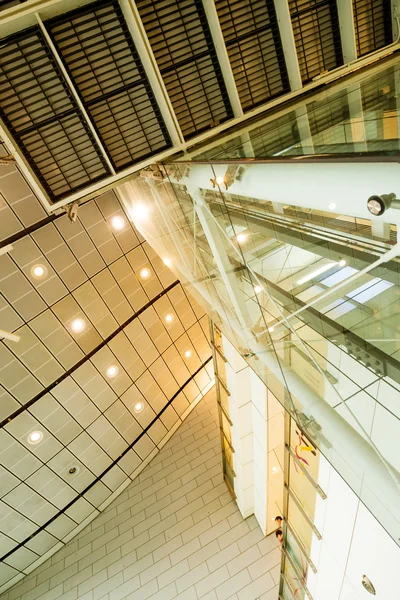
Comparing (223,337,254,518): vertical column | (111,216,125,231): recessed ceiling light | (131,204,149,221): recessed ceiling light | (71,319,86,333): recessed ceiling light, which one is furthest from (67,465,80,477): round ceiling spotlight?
(131,204,149,221): recessed ceiling light

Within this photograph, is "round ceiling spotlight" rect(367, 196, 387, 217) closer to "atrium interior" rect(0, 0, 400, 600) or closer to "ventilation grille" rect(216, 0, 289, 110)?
"atrium interior" rect(0, 0, 400, 600)

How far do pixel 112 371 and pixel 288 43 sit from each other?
7.72 meters

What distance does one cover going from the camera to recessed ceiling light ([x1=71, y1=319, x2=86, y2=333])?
298 inches

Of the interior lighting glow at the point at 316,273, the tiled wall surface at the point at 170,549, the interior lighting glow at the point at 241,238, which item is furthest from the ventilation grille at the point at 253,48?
the tiled wall surface at the point at 170,549

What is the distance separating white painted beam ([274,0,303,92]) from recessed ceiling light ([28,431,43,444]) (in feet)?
28.0

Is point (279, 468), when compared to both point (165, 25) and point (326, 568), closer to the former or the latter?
point (326, 568)

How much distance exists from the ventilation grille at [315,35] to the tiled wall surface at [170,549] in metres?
9.26

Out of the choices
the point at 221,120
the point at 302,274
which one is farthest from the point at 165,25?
the point at 302,274

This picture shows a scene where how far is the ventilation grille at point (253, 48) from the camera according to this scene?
402 centimetres

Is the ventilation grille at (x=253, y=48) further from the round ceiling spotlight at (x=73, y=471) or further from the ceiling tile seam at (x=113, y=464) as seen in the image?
the round ceiling spotlight at (x=73, y=471)

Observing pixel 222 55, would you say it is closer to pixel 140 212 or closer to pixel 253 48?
pixel 253 48

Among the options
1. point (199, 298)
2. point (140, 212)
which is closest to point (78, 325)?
point (140, 212)

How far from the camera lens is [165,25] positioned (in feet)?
12.6

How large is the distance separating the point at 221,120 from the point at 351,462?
4.36 meters
